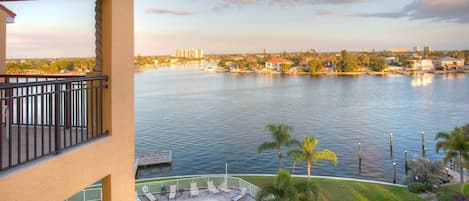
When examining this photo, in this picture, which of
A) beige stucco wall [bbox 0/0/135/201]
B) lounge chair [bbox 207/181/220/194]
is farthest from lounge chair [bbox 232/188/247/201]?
beige stucco wall [bbox 0/0/135/201]

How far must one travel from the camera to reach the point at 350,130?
162ft

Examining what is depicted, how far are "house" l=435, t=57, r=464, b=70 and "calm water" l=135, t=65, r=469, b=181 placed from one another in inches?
3106

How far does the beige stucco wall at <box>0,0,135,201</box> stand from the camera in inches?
155

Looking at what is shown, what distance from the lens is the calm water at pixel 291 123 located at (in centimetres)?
3550

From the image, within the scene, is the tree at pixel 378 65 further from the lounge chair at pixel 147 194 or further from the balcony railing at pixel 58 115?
the balcony railing at pixel 58 115

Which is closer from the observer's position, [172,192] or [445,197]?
[445,197]

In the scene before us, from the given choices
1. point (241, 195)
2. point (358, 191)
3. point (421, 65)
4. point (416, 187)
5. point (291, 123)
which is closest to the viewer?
point (241, 195)

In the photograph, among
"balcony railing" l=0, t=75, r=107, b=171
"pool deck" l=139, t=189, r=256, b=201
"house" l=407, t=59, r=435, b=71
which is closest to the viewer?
"balcony railing" l=0, t=75, r=107, b=171

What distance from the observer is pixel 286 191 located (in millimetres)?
15539

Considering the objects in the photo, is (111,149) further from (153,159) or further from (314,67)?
(314,67)

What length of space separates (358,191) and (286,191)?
6873mm

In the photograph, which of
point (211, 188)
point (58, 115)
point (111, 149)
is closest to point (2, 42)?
point (111, 149)

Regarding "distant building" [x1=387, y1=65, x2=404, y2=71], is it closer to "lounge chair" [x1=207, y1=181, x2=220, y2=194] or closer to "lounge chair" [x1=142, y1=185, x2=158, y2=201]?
"lounge chair" [x1=207, y1=181, x2=220, y2=194]

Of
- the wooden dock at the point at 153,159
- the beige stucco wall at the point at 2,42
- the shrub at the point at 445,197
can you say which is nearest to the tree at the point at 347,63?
the wooden dock at the point at 153,159
